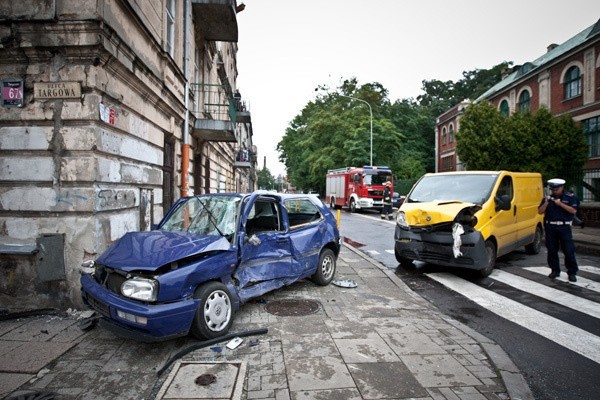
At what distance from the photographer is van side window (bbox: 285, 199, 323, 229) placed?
20.0ft

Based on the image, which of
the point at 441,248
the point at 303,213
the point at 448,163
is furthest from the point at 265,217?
the point at 448,163

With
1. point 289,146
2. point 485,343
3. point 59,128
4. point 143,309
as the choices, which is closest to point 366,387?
point 485,343

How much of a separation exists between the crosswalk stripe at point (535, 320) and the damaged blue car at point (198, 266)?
2.76 metres

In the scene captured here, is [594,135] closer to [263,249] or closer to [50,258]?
[263,249]

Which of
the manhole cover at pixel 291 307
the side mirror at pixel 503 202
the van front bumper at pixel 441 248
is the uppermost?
the side mirror at pixel 503 202

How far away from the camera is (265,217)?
17.5 feet

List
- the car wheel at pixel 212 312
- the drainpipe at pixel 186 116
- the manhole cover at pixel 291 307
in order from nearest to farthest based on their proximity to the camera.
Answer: the car wheel at pixel 212 312, the manhole cover at pixel 291 307, the drainpipe at pixel 186 116

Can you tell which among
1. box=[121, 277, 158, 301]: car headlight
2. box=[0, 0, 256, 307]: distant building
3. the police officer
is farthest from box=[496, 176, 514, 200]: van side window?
box=[0, 0, 256, 307]: distant building

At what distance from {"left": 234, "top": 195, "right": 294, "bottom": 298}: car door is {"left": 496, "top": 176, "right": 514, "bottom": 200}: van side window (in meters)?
4.75

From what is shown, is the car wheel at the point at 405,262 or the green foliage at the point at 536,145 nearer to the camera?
the car wheel at the point at 405,262

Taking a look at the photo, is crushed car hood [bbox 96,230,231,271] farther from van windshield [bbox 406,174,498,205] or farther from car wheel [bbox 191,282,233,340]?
van windshield [bbox 406,174,498,205]

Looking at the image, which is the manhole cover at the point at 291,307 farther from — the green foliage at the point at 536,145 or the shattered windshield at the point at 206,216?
the green foliage at the point at 536,145

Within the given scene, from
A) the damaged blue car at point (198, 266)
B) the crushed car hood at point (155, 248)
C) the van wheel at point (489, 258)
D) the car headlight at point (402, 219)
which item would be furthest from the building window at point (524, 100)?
the crushed car hood at point (155, 248)

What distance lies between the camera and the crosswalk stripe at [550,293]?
5.07 metres
